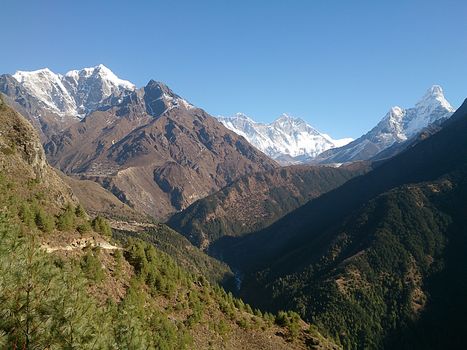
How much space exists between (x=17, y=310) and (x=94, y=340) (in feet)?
14.5

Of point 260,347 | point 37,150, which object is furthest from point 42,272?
point 37,150

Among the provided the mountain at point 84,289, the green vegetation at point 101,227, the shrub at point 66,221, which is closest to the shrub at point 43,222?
the mountain at point 84,289

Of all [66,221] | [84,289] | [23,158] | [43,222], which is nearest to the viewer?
[84,289]

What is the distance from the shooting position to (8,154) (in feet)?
235

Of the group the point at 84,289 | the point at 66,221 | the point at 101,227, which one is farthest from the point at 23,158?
the point at 84,289

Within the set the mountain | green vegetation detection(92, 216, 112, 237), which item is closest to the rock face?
the mountain

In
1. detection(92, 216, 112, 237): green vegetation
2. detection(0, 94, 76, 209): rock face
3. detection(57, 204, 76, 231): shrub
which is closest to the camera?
detection(57, 204, 76, 231): shrub

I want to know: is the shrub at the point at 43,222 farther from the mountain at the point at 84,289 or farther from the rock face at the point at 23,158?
the rock face at the point at 23,158

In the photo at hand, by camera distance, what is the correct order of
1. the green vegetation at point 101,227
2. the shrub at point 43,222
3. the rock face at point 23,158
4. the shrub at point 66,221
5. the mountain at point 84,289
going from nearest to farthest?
the mountain at point 84,289 → the shrub at point 43,222 → the shrub at point 66,221 → the rock face at point 23,158 → the green vegetation at point 101,227

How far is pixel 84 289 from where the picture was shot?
2875cm

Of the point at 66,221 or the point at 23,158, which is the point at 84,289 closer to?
the point at 66,221

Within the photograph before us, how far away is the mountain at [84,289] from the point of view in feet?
74.9

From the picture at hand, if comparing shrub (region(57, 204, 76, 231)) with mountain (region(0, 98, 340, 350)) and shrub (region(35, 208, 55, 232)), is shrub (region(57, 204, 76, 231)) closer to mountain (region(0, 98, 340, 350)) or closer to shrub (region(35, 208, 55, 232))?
mountain (region(0, 98, 340, 350))

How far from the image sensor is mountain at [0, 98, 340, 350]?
74.9 ft
